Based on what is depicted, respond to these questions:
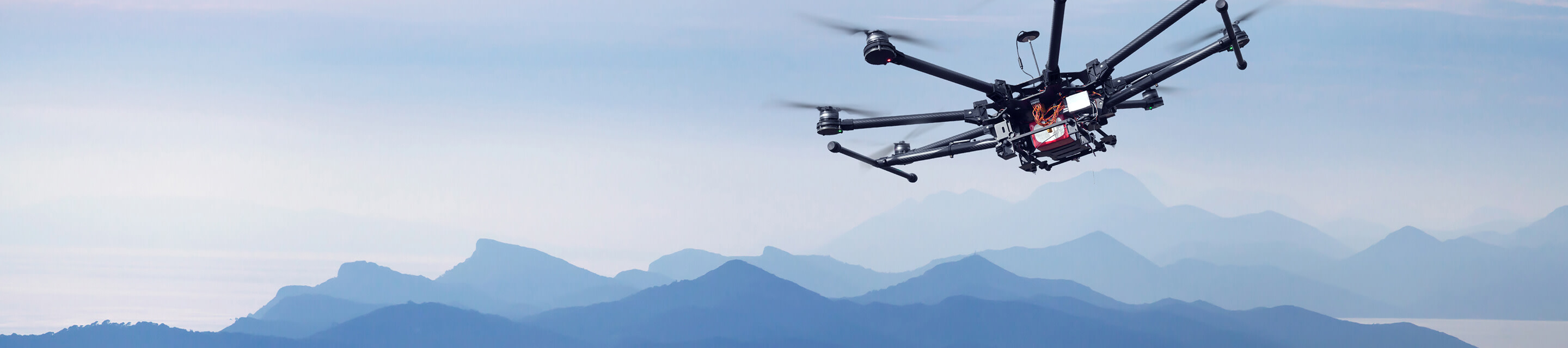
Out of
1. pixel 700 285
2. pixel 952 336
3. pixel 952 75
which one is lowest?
pixel 952 75

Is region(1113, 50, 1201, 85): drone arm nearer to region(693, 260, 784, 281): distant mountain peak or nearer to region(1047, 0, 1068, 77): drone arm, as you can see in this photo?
region(1047, 0, 1068, 77): drone arm

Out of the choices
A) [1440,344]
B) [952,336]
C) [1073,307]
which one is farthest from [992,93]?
[1440,344]

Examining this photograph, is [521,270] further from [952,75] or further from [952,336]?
[952,75]

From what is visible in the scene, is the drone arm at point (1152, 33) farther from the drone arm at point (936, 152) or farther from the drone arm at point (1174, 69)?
the drone arm at point (936, 152)

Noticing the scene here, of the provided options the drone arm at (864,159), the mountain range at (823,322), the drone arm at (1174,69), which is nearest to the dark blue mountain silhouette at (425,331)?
the mountain range at (823,322)

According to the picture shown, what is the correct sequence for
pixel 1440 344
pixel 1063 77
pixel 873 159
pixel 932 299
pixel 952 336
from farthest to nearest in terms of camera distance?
pixel 932 299
pixel 952 336
pixel 1440 344
pixel 873 159
pixel 1063 77

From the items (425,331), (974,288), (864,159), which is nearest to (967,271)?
(974,288)

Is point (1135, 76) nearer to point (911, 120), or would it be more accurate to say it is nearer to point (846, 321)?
point (911, 120)
